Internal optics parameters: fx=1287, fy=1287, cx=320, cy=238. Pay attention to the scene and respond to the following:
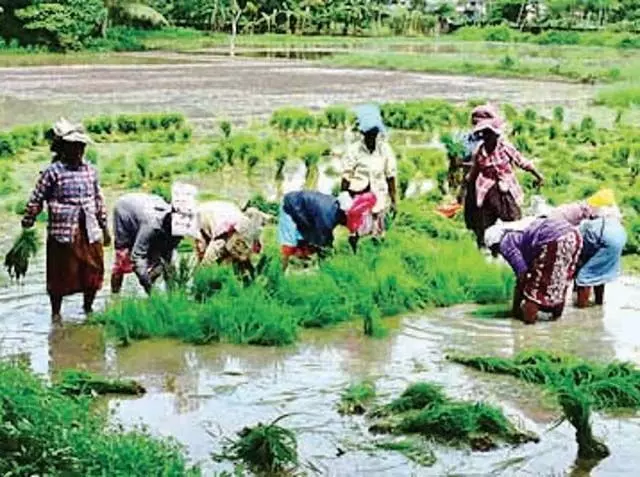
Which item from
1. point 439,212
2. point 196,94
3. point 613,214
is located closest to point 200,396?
point 613,214

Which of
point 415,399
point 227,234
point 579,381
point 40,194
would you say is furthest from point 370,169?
point 415,399

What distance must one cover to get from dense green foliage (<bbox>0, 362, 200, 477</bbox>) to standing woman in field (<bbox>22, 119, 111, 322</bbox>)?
282 centimetres

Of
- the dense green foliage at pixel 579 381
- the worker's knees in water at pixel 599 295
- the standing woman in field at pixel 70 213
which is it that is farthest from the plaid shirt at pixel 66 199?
the worker's knees in water at pixel 599 295

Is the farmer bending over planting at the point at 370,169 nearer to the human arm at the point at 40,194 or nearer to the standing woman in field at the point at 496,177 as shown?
the standing woman in field at the point at 496,177

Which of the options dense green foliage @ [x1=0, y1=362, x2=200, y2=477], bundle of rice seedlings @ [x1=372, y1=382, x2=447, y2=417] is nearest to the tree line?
bundle of rice seedlings @ [x1=372, y1=382, x2=447, y2=417]

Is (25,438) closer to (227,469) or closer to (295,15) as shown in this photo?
(227,469)

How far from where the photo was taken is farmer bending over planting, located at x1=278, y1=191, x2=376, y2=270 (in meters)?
9.16

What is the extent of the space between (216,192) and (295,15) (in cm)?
4601

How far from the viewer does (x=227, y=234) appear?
8.38 metres

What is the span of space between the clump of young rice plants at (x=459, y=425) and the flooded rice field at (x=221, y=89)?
15.3 meters

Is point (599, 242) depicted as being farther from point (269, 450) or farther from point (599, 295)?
point (269, 450)

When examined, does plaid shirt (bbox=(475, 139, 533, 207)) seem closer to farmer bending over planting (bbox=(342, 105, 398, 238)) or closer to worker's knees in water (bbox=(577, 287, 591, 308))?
farmer bending over planting (bbox=(342, 105, 398, 238))

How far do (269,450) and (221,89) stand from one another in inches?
945

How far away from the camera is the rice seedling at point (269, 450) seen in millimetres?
5410
